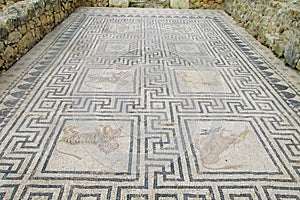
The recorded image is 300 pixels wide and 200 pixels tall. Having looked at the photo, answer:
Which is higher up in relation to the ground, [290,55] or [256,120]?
[290,55]

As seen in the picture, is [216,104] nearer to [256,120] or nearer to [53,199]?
[256,120]

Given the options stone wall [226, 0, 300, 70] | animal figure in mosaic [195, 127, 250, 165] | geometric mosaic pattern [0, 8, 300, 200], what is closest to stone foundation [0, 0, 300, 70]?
stone wall [226, 0, 300, 70]

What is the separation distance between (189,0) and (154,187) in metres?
4.28

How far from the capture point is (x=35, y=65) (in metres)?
2.48

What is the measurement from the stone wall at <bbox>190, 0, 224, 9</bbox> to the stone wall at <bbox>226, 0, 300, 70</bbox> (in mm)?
1046

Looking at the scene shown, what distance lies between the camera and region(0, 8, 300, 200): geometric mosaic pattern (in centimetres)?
128

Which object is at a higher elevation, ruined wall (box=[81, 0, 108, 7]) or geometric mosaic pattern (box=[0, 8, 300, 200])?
ruined wall (box=[81, 0, 108, 7])

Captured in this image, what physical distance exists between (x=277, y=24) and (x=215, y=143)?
77.2 inches

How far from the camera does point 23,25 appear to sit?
2699 mm

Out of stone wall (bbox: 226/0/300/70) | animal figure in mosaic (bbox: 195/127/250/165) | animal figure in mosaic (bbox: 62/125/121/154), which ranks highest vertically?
stone wall (bbox: 226/0/300/70)

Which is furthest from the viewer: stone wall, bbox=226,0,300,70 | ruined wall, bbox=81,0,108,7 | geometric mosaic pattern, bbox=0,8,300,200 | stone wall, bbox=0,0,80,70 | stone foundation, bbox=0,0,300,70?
ruined wall, bbox=81,0,108,7

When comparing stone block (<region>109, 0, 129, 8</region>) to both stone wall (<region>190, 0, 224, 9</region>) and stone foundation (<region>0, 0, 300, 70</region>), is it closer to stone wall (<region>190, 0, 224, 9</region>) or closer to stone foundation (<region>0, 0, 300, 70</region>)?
stone foundation (<region>0, 0, 300, 70</region>)

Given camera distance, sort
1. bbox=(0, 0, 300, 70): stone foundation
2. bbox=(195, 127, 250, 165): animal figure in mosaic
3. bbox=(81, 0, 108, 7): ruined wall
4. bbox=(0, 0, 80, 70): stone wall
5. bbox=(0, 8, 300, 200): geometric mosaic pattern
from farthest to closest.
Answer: bbox=(81, 0, 108, 7): ruined wall, bbox=(0, 0, 300, 70): stone foundation, bbox=(0, 0, 80, 70): stone wall, bbox=(195, 127, 250, 165): animal figure in mosaic, bbox=(0, 8, 300, 200): geometric mosaic pattern

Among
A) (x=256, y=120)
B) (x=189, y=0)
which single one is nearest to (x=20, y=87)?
(x=256, y=120)
